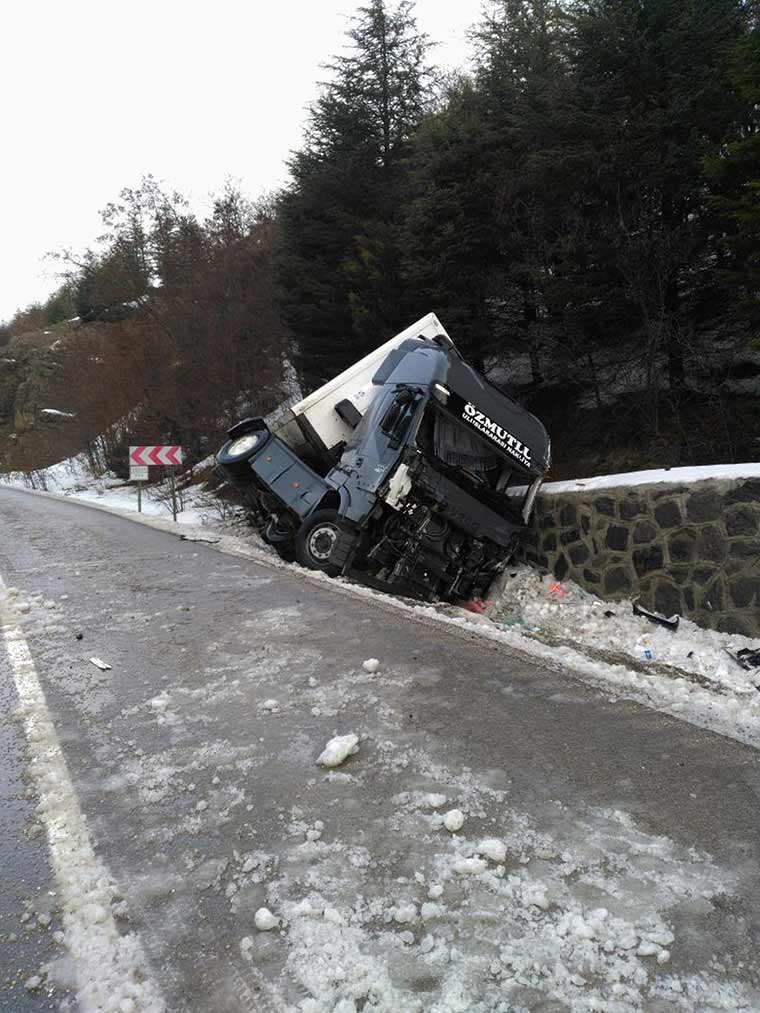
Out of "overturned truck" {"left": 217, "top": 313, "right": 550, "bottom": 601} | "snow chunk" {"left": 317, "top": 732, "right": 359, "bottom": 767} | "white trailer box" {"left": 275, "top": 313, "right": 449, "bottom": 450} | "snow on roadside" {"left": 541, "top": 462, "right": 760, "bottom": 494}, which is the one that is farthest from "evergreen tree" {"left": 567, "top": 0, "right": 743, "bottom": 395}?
"snow chunk" {"left": 317, "top": 732, "right": 359, "bottom": 767}

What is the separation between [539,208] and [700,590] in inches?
362

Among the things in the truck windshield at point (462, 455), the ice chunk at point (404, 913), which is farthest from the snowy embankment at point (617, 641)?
the ice chunk at point (404, 913)

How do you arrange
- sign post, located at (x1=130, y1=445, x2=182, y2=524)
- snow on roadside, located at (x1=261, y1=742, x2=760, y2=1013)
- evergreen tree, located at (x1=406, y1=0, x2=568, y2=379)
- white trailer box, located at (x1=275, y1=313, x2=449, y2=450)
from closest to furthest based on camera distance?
1. snow on roadside, located at (x1=261, y1=742, x2=760, y2=1013)
2. white trailer box, located at (x1=275, y1=313, x2=449, y2=450)
3. evergreen tree, located at (x1=406, y1=0, x2=568, y2=379)
4. sign post, located at (x1=130, y1=445, x2=182, y2=524)

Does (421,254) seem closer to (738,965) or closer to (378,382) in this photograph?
(378,382)

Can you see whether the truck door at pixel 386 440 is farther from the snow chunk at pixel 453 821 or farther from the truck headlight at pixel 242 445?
the snow chunk at pixel 453 821

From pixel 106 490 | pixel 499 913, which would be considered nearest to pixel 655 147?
pixel 499 913

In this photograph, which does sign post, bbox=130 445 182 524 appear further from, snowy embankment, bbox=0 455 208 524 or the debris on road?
the debris on road

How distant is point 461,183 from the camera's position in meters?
15.2

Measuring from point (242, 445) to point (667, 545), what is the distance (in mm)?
5619

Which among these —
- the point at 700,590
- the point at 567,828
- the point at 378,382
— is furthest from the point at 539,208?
the point at 567,828

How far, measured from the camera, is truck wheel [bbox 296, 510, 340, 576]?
9039 mm

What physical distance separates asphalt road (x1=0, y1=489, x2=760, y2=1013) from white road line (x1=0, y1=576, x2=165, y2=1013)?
35 mm

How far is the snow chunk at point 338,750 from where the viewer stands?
3398 millimetres

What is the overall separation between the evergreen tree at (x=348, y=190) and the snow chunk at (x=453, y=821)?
51.5 ft
